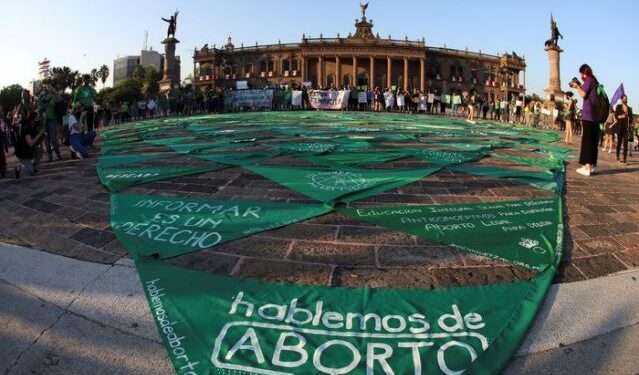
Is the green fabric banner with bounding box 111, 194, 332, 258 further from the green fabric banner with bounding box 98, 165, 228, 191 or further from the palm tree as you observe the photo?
the palm tree

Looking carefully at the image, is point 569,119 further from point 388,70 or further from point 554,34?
point 388,70

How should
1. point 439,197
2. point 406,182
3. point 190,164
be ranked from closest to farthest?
point 439,197, point 406,182, point 190,164

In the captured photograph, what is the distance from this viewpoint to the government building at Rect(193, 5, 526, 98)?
215 ft

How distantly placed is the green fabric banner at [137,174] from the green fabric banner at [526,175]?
3640 mm

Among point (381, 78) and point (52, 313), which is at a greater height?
point (381, 78)

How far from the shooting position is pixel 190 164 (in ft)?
22.1

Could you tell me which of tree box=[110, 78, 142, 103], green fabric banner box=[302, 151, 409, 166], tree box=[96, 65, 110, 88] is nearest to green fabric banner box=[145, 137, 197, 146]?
green fabric banner box=[302, 151, 409, 166]

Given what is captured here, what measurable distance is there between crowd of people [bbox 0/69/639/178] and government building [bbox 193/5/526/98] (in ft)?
115

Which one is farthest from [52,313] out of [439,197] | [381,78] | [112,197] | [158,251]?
[381,78]

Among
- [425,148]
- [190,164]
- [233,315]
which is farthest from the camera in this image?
[425,148]

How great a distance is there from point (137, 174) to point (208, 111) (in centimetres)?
2409

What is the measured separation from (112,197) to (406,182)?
3.35 meters

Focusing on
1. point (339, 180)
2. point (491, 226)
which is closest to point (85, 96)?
point (339, 180)

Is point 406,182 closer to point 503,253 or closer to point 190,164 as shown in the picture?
point 503,253
